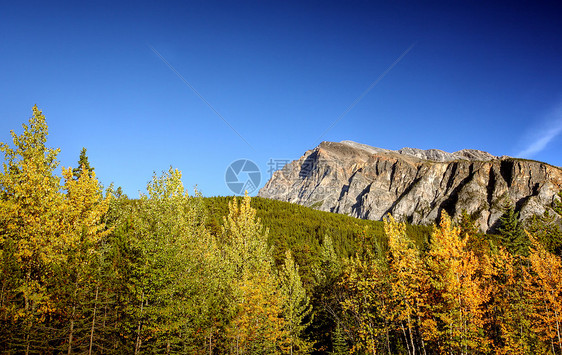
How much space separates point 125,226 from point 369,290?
68.6ft

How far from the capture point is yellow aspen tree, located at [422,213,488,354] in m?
15.8

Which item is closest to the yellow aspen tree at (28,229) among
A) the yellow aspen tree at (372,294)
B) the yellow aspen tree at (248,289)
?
the yellow aspen tree at (248,289)

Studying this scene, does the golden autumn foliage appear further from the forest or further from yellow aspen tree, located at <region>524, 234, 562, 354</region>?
yellow aspen tree, located at <region>524, 234, 562, 354</region>

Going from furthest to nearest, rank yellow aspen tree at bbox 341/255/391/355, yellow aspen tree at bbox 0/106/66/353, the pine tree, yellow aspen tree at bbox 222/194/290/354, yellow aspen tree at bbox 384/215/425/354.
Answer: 1. the pine tree
2. yellow aspen tree at bbox 222/194/290/354
3. yellow aspen tree at bbox 341/255/391/355
4. yellow aspen tree at bbox 384/215/425/354
5. yellow aspen tree at bbox 0/106/66/353

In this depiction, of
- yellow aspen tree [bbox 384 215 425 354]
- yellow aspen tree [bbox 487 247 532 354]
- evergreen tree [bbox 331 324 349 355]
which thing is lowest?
evergreen tree [bbox 331 324 349 355]

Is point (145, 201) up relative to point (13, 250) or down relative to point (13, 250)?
up

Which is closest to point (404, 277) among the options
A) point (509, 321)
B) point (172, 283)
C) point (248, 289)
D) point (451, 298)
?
point (451, 298)

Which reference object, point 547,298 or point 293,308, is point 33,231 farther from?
point 547,298

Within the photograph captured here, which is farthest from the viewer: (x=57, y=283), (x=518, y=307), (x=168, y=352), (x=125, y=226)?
(x=125, y=226)

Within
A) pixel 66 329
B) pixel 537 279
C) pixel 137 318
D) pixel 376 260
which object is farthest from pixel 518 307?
pixel 66 329

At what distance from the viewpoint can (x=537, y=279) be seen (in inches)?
882

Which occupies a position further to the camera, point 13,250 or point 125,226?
point 125,226

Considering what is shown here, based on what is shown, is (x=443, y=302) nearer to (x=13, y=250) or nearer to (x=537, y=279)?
(x=537, y=279)

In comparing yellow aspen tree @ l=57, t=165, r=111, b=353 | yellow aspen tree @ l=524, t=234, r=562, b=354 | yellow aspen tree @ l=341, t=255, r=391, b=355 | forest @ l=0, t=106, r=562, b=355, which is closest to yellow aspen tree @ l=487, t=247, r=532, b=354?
forest @ l=0, t=106, r=562, b=355
